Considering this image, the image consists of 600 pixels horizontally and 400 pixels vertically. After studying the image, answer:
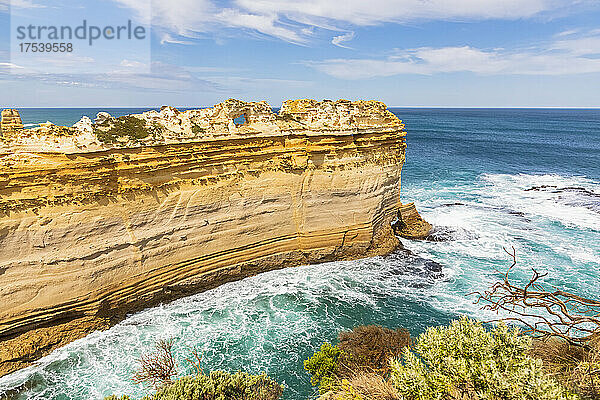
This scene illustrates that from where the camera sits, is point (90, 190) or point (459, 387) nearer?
point (459, 387)

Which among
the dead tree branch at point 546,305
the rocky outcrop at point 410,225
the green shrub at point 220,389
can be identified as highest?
the dead tree branch at point 546,305

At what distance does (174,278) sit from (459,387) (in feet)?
44.6

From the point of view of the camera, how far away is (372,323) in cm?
1684

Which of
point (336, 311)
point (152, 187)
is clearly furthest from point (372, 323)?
point (152, 187)

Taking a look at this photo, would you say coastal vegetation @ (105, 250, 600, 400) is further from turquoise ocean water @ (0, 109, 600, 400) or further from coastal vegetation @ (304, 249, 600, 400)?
turquoise ocean water @ (0, 109, 600, 400)

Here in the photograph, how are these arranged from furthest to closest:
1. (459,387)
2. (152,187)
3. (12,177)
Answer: (152,187) < (12,177) < (459,387)

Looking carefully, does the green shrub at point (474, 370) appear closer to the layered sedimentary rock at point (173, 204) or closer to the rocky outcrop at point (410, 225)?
the layered sedimentary rock at point (173, 204)

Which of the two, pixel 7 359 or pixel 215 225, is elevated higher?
pixel 215 225

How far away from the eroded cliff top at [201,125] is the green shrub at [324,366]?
1054 cm

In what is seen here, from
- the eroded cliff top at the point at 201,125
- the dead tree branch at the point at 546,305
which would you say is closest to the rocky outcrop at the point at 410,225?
the eroded cliff top at the point at 201,125

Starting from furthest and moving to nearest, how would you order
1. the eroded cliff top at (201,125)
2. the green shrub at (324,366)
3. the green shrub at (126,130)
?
1. the green shrub at (126,130)
2. the eroded cliff top at (201,125)
3. the green shrub at (324,366)

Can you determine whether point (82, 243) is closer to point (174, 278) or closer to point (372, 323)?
point (174, 278)

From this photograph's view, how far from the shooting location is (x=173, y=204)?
1692 centimetres

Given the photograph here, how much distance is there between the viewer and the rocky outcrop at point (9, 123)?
13594 mm
